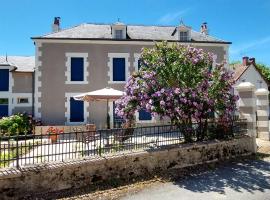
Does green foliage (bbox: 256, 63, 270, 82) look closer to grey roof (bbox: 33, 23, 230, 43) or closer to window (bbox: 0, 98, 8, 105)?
grey roof (bbox: 33, 23, 230, 43)

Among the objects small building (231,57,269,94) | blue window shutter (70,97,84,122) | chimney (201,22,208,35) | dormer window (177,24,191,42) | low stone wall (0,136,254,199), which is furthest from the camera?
small building (231,57,269,94)

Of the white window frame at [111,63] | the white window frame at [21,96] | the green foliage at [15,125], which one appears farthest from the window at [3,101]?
the white window frame at [111,63]

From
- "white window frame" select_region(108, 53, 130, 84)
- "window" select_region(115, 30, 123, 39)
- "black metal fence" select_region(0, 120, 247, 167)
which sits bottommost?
"black metal fence" select_region(0, 120, 247, 167)

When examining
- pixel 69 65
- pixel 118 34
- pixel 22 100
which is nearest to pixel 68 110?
pixel 69 65

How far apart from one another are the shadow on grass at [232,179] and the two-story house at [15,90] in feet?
44.7

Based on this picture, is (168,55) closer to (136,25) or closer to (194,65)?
(194,65)

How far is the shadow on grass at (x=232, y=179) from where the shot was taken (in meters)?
7.46

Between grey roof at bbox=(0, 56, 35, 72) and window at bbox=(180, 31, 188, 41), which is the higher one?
window at bbox=(180, 31, 188, 41)

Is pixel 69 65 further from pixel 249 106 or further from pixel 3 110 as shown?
pixel 249 106

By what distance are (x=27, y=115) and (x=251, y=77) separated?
25.6m

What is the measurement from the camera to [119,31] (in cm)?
2014

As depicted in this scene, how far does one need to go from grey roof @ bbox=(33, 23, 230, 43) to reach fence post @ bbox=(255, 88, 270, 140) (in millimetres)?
7355

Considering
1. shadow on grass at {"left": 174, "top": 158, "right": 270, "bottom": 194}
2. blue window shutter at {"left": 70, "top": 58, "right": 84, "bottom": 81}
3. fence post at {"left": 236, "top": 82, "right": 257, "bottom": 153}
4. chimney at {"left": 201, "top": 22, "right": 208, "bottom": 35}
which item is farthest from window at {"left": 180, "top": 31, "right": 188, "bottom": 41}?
shadow on grass at {"left": 174, "top": 158, "right": 270, "bottom": 194}

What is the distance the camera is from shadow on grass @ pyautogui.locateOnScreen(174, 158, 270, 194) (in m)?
7.46
